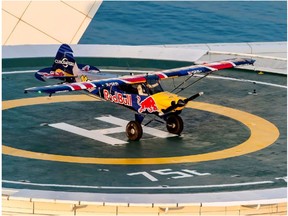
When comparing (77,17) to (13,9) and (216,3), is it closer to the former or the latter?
(13,9)

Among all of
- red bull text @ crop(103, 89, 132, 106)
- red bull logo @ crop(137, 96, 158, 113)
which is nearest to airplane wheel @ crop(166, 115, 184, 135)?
red bull logo @ crop(137, 96, 158, 113)

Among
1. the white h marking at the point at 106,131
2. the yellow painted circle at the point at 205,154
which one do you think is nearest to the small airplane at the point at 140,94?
the white h marking at the point at 106,131

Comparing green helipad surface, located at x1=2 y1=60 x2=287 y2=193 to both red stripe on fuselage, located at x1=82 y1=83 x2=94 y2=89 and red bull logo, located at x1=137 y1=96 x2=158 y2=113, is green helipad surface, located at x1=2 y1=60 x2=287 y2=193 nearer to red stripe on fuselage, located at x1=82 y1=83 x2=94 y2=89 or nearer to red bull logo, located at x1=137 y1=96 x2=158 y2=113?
red bull logo, located at x1=137 y1=96 x2=158 y2=113

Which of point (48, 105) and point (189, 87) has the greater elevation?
point (189, 87)

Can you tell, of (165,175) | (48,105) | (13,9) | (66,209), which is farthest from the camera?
(13,9)

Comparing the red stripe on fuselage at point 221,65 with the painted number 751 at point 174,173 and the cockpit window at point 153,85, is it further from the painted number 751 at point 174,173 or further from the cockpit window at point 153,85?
the painted number 751 at point 174,173

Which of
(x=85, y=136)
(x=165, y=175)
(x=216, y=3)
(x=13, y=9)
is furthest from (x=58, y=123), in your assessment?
(x=216, y=3)
